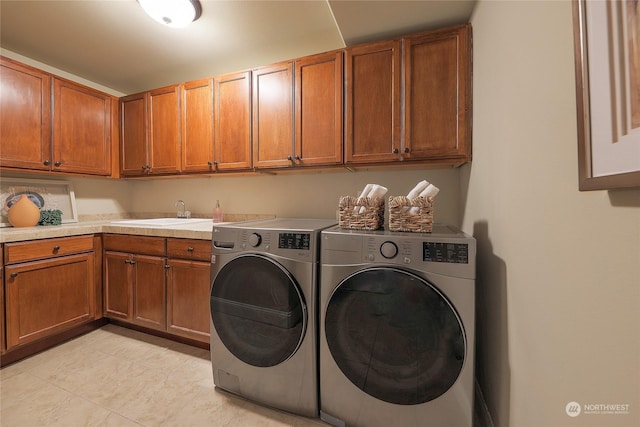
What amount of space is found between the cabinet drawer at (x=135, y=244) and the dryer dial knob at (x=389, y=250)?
5.76ft

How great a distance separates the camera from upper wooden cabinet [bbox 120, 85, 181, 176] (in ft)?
8.15

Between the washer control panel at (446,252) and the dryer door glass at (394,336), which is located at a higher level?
the washer control panel at (446,252)

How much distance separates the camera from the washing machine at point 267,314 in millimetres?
1374

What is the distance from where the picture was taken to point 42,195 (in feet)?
8.13

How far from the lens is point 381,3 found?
149cm

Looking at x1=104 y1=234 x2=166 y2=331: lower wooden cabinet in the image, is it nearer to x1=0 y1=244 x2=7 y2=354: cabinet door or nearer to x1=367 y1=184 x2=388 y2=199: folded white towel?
x1=0 y1=244 x2=7 y2=354: cabinet door

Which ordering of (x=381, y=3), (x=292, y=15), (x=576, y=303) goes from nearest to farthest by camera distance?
(x=576, y=303), (x=381, y=3), (x=292, y=15)

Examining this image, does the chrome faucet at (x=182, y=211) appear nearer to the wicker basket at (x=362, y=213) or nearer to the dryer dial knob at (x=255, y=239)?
the dryer dial knob at (x=255, y=239)

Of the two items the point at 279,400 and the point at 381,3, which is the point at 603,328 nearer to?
the point at 279,400

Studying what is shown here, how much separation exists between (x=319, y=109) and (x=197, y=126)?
3.94 feet

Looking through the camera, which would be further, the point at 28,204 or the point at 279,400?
the point at 28,204

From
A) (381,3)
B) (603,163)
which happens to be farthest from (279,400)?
(381,3)

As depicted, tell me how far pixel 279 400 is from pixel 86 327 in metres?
2.03

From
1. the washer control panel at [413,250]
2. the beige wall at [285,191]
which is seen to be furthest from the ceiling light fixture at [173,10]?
the washer control panel at [413,250]
